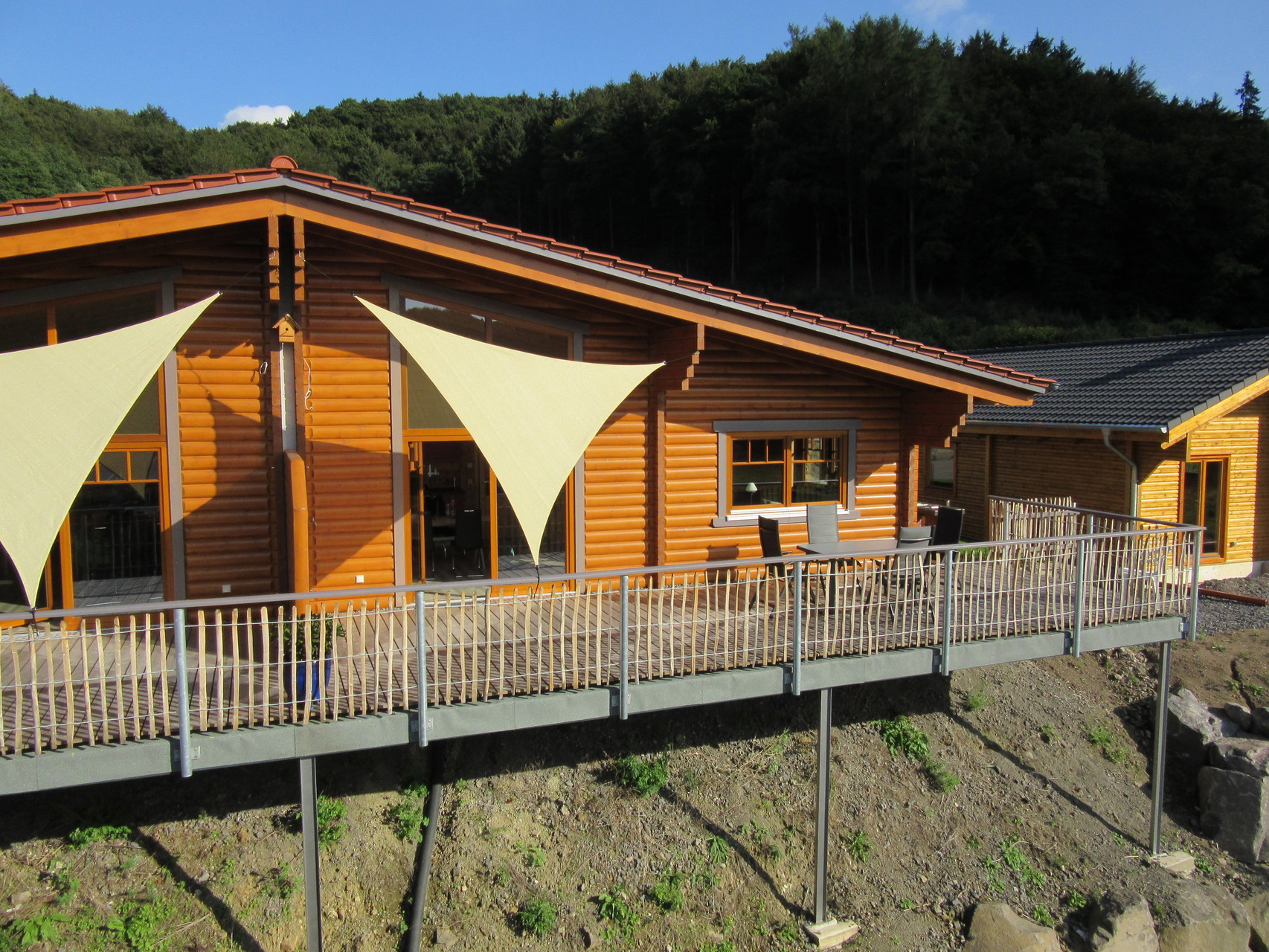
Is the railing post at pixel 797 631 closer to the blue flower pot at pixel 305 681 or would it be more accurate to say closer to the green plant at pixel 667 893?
the green plant at pixel 667 893

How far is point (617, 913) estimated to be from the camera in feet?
23.2

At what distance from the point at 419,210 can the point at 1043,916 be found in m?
8.86

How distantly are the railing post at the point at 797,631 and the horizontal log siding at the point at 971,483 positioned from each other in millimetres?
10240

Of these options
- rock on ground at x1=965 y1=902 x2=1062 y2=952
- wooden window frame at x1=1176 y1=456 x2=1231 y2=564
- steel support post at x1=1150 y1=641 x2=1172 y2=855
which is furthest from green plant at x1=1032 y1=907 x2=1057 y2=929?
wooden window frame at x1=1176 y1=456 x2=1231 y2=564

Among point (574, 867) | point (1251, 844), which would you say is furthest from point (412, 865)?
point (1251, 844)

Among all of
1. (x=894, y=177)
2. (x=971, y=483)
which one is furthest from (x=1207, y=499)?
(x=894, y=177)

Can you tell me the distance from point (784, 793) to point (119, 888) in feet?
19.1

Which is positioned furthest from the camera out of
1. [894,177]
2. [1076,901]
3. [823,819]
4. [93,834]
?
[894,177]

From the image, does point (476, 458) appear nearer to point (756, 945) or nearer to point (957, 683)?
point (756, 945)

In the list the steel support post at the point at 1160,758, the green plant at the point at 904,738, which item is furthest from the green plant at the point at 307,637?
the steel support post at the point at 1160,758

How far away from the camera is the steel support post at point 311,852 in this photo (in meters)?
5.90

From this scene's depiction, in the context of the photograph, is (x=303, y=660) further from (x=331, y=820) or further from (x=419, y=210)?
(x=419, y=210)

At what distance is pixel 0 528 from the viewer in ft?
16.8

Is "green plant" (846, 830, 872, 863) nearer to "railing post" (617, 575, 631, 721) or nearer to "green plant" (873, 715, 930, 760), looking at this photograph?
"green plant" (873, 715, 930, 760)
